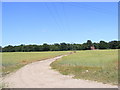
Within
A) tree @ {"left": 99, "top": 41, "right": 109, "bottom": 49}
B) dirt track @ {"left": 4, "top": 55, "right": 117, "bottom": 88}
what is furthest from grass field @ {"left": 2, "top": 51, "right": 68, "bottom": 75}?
tree @ {"left": 99, "top": 41, "right": 109, "bottom": 49}

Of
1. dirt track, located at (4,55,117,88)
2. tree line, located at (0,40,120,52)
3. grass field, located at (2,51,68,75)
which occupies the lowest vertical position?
grass field, located at (2,51,68,75)

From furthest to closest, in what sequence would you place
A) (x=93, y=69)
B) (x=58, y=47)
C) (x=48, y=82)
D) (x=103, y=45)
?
(x=58, y=47) < (x=103, y=45) < (x=93, y=69) < (x=48, y=82)

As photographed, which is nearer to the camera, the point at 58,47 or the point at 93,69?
the point at 93,69

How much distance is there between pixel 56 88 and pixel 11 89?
1881 mm

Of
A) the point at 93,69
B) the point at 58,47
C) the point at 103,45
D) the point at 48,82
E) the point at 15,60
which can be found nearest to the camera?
the point at 48,82

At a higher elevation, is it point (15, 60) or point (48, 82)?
point (48, 82)

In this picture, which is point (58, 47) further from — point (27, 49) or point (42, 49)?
point (27, 49)

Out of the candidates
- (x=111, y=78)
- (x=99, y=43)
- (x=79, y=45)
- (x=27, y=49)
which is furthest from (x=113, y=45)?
(x=111, y=78)

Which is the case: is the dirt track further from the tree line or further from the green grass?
the tree line

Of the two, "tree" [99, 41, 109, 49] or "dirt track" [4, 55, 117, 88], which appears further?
"tree" [99, 41, 109, 49]

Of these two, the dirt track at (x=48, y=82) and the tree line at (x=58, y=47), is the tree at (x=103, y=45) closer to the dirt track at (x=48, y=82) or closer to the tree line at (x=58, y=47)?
the tree line at (x=58, y=47)

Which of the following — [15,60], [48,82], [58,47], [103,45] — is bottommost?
[15,60]

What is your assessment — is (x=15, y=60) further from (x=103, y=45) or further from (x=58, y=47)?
(x=103, y=45)

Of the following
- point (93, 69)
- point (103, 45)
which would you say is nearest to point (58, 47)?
point (103, 45)
